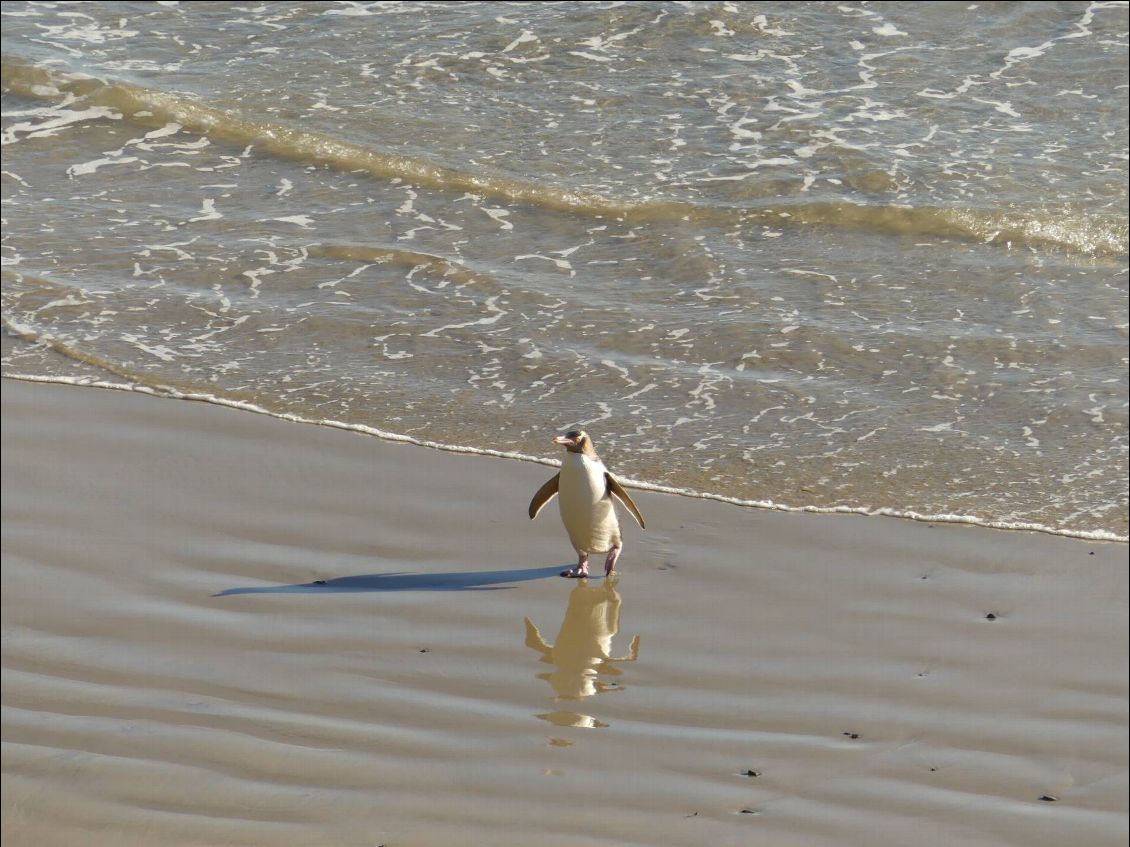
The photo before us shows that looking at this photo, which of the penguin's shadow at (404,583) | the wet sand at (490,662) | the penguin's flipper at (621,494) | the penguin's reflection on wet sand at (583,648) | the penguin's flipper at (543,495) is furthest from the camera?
the penguin's flipper at (543,495)

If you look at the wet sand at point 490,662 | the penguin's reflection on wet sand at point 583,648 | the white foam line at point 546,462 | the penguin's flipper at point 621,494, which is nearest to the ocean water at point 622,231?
the white foam line at point 546,462

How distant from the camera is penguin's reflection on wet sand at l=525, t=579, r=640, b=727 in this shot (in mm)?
6078

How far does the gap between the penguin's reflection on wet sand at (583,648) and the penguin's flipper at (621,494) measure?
15.1 inches

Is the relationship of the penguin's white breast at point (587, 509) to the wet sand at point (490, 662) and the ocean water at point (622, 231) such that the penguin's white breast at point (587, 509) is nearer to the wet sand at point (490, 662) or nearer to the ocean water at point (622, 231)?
the wet sand at point (490, 662)

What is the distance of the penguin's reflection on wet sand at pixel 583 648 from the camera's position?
608cm

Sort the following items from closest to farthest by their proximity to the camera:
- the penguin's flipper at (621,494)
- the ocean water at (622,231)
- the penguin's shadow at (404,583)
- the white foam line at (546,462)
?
the penguin's shadow at (404,583) < the penguin's flipper at (621,494) < the white foam line at (546,462) < the ocean water at (622,231)

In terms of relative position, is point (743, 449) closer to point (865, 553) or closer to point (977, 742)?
point (865, 553)

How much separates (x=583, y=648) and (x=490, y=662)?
1.44ft

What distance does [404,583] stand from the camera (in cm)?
694

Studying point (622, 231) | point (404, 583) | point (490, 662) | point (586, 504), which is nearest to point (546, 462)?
point (586, 504)

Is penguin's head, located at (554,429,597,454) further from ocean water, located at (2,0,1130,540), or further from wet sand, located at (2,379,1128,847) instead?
ocean water, located at (2,0,1130,540)

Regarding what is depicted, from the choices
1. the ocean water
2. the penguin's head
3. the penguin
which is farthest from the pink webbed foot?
the ocean water

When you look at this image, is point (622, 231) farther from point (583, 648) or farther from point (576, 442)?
point (583, 648)

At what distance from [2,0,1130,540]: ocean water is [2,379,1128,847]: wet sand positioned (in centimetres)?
78
